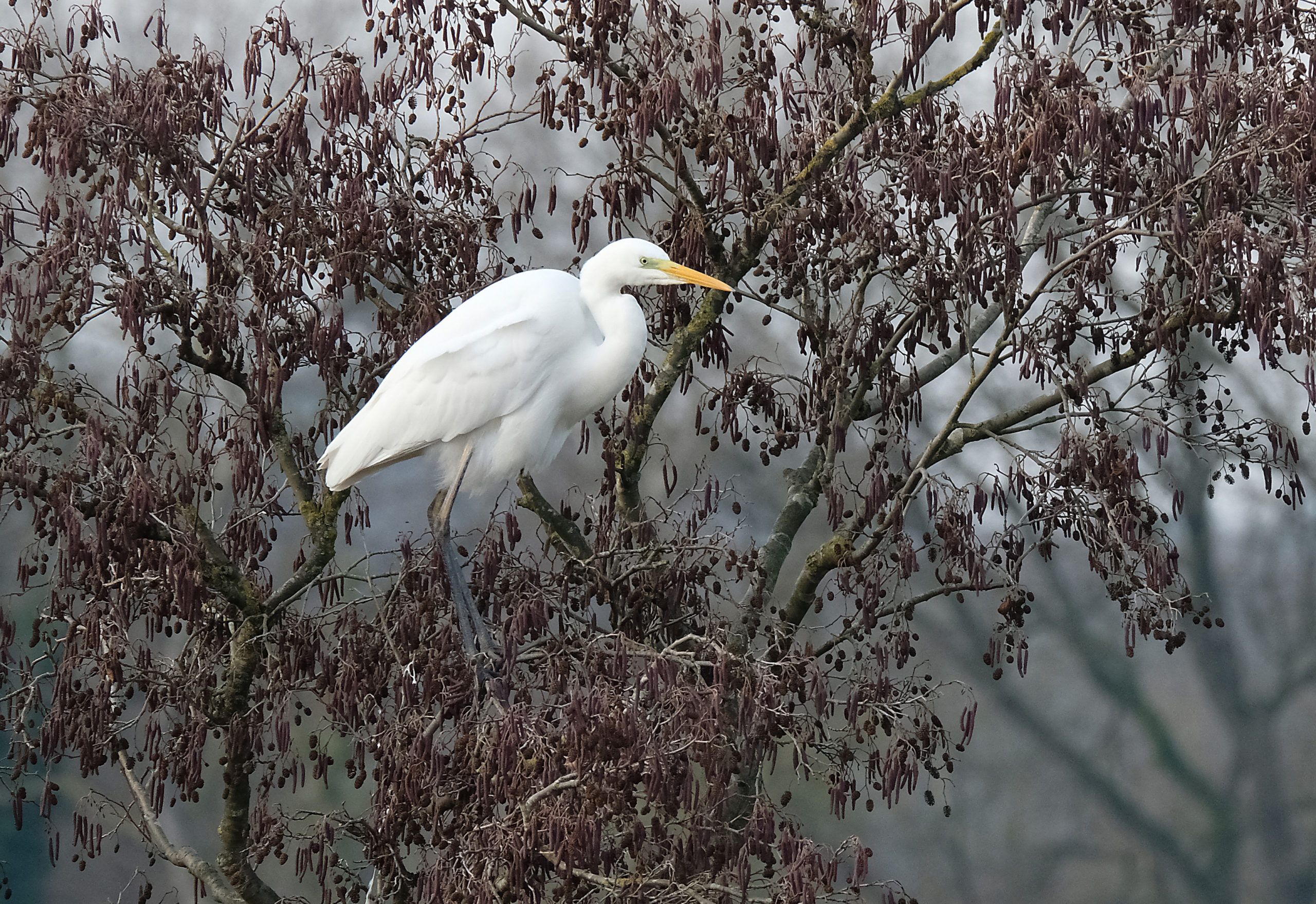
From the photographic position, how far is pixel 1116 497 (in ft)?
9.97

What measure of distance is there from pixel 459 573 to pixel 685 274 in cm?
84

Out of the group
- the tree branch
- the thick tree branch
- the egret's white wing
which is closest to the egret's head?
the egret's white wing

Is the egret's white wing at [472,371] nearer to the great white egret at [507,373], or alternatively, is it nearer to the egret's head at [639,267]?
the great white egret at [507,373]

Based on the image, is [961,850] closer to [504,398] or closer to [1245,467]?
[1245,467]

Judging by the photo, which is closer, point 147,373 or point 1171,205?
point 1171,205

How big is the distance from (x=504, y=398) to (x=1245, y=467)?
1.74 m

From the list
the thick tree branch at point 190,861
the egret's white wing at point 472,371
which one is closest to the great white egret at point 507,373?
the egret's white wing at point 472,371

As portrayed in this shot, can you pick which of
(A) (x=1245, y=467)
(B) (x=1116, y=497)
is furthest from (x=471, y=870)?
(A) (x=1245, y=467)

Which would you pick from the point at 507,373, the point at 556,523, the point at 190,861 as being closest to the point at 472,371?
the point at 507,373

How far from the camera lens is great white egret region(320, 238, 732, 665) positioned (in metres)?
3.32

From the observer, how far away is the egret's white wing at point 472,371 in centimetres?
333

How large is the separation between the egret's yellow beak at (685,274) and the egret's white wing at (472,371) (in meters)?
0.26

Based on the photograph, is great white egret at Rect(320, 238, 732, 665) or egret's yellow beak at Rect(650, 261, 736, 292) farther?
great white egret at Rect(320, 238, 732, 665)

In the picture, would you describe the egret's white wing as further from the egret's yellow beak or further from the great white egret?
the egret's yellow beak
